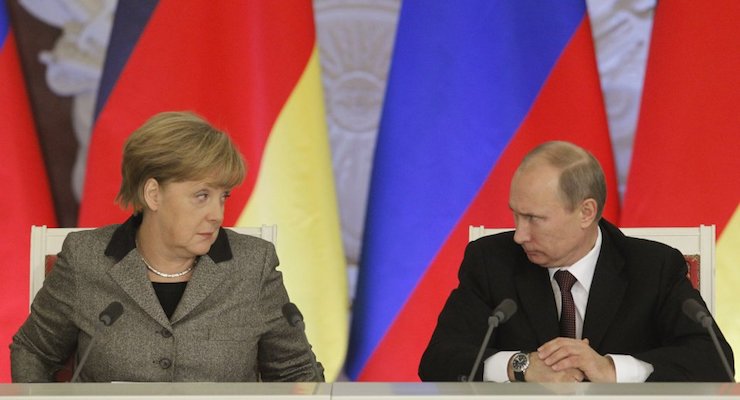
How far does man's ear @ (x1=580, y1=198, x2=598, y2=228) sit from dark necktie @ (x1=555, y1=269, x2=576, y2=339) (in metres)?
0.14

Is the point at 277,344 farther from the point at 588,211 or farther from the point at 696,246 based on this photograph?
the point at 696,246

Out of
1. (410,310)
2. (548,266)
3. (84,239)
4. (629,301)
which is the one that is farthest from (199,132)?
(410,310)

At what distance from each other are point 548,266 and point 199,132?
884mm

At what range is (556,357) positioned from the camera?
2178 mm

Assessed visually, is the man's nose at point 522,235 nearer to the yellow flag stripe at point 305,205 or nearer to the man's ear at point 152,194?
the man's ear at point 152,194

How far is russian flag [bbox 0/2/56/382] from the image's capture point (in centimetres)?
355

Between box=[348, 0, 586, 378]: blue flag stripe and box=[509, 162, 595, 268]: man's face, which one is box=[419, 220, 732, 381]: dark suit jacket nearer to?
box=[509, 162, 595, 268]: man's face

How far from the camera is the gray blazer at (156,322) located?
2346 mm

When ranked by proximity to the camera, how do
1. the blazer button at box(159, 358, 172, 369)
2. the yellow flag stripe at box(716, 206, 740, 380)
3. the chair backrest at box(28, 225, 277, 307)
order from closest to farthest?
1. the blazer button at box(159, 358, 172, 369)
2. the chair backrest at box(28, 225, 277, 307)
3. the yellow flag stripe at box(716, 206, 740, 380)

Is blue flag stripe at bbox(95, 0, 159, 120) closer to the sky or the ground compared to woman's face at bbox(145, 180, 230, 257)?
closer to the sky

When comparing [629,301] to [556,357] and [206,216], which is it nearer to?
[556,357]

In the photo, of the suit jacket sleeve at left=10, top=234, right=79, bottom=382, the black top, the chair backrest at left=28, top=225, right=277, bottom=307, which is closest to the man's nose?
the black top

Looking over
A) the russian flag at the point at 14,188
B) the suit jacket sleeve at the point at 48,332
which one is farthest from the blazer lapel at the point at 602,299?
the russian flag at the point at 14,188

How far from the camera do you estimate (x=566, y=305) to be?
2.45 metres
